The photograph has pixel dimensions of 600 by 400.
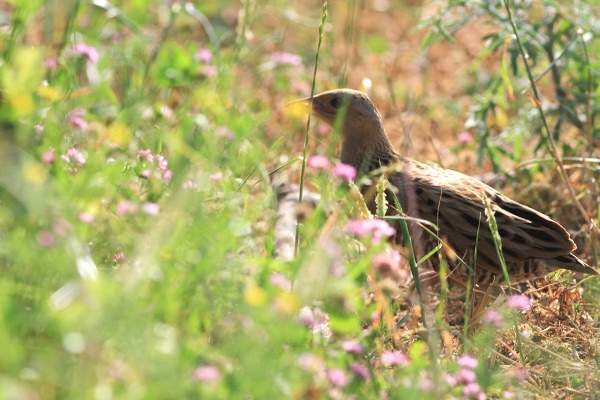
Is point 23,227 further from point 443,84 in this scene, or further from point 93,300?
point 443,84

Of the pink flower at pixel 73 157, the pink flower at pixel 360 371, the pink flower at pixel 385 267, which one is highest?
the pink flower at pixel 385 267

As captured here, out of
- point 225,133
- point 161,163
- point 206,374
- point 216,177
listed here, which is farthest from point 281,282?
point 225,133

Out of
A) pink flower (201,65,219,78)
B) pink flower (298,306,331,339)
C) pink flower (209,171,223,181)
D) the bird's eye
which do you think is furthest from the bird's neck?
pink flower (298,306,331,339)

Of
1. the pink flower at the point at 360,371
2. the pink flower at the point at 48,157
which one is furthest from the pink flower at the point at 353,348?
the pink flower at the point at 48,157

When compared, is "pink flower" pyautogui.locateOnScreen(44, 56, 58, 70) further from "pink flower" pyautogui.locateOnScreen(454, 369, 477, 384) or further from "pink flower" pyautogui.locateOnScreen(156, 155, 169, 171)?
"pink flower" pyautogui.locateOnScreen(454, 369, 477, 384)

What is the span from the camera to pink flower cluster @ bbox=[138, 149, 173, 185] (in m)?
3.24

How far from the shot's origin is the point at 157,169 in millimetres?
3311

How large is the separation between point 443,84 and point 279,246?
3.86 m

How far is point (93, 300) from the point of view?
6.66ft

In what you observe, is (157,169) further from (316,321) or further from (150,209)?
(316,321)

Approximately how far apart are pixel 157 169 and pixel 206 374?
1.38 metres

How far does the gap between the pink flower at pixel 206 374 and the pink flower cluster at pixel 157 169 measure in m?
1.24

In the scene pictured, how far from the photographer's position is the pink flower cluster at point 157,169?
324 centimetres

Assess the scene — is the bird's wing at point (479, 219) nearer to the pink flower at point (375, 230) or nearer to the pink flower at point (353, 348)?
the pink flower at point (375, 230)
